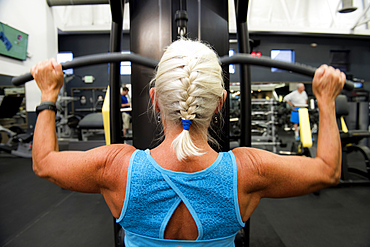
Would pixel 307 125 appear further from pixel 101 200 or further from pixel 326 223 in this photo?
pixel 101 200

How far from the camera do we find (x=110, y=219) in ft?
6.82

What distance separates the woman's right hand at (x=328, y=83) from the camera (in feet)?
2.17

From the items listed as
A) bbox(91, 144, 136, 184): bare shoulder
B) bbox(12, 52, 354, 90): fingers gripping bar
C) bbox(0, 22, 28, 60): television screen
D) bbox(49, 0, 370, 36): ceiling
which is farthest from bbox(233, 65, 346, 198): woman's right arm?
bbox(49, 0, 370, 36): ceiling

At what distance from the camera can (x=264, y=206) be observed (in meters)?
2.36

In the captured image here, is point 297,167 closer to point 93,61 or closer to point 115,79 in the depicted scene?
point 93,61

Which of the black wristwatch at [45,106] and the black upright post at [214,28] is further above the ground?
the black upright post at [214,28]

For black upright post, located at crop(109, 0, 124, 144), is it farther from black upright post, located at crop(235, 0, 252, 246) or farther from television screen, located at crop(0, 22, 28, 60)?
television screen, located at crop(0, 22, 28, 60)

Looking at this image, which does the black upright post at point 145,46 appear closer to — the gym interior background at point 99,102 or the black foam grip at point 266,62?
the black foam grip at point 266,62

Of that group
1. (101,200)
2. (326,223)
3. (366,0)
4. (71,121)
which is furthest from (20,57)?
(366,0)

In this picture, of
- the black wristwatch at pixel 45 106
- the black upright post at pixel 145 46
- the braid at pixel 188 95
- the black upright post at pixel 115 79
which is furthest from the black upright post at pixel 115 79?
the braid at pixel 188 95

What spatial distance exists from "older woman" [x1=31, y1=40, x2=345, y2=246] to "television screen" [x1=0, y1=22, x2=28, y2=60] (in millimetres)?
5250

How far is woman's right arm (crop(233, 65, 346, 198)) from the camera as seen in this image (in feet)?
1.98

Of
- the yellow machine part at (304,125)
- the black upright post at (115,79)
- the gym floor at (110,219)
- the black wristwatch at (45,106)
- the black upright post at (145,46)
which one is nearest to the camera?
the black wristwatch at (45,106)

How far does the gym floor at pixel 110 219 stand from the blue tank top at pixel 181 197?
134 centimetres
